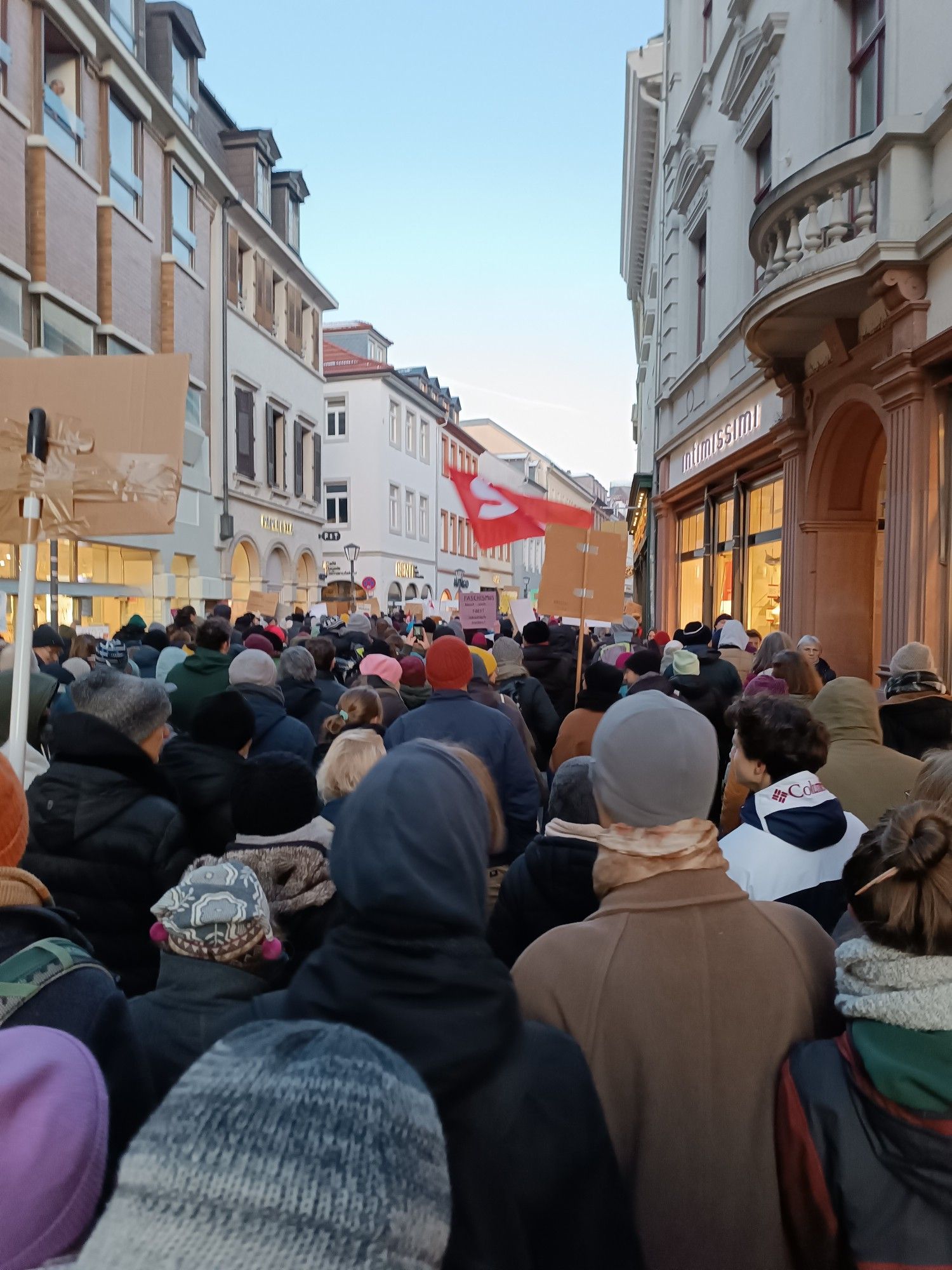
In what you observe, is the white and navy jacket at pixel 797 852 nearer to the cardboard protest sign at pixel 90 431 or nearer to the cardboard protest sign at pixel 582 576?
the cardboard protest sign at pixel 90 431

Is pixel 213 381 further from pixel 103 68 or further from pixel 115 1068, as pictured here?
pixel 115 1068

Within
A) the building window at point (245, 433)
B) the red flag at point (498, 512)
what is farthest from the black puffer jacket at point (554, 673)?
the building window at point (245, 433)

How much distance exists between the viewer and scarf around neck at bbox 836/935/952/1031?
5.03ft

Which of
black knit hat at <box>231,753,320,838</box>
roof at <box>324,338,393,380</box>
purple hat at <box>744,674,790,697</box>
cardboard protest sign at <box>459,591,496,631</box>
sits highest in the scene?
roof at <box>324,338,393,380</box>

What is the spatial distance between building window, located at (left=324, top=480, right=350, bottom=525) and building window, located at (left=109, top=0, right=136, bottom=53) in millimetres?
25082

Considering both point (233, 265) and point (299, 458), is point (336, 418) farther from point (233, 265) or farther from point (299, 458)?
→ point (233, 265)

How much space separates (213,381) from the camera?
Answer: 24.2 meters

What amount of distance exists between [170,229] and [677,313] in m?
11.4

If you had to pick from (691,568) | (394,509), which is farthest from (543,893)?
(394,509)

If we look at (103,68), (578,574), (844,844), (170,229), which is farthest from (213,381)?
(844,844)

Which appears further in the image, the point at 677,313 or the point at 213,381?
the point at 213,381

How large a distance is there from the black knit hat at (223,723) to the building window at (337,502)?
135 ft

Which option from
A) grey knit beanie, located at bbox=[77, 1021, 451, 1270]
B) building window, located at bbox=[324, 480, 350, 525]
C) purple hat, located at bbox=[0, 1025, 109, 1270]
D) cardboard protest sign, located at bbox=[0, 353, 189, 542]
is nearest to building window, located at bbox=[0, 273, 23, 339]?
cardboard protest sign, located at bbox=[0, 353, 189, 542]

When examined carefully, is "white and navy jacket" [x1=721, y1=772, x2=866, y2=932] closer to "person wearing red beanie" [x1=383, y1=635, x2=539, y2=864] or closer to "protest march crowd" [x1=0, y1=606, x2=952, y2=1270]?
"protest march crowd" [x1=0, y1=606, x2=952, y2=1270]
